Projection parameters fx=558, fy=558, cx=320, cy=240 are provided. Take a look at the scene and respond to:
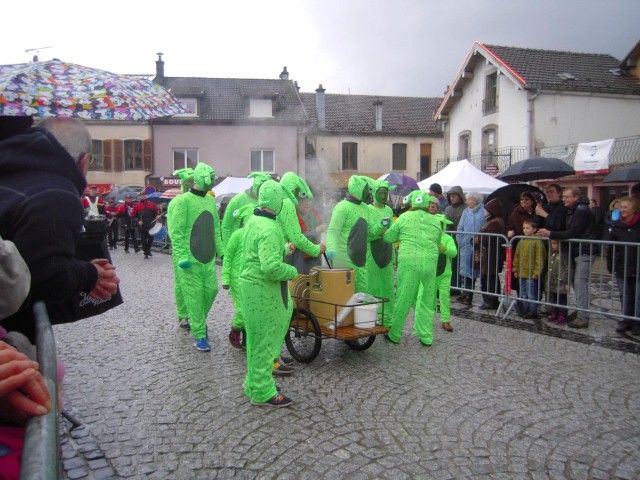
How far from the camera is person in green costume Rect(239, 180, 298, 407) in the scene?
4353 millimetres

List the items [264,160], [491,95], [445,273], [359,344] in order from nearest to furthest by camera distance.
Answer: [359,344]
[445,273]
[491,95]
[264,160]

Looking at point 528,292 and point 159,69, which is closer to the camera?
point 528,292

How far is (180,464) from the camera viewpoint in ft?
11.3

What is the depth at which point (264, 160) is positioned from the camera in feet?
115

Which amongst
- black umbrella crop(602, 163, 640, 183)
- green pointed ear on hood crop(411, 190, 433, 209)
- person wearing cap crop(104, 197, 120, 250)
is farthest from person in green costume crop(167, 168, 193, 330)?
person wearing cap crop(104, 197, 120, 250)

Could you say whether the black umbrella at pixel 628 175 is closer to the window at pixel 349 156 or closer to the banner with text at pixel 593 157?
the banner with text at pixel 593 157

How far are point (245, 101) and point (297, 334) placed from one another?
3163 centimetres

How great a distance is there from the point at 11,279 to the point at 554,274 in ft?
24.1

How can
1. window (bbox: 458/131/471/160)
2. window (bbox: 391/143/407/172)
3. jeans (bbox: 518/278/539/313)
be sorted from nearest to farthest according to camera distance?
jeans (bbox: 518/278/539/313) → window (bbox: 458/131/471/160) → window (bbox: 391/143/407/172)

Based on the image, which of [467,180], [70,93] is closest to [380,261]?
[70,93]

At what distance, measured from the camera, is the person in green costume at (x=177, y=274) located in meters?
6.26

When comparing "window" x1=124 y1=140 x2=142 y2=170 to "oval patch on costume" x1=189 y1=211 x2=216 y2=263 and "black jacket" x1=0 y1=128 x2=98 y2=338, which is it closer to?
"oval patch on costume" x1=189 y1=211 x2=216 y2=263

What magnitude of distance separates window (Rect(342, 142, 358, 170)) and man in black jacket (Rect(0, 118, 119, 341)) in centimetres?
3611

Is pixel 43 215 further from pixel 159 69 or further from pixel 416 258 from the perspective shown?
pixel 159 69
